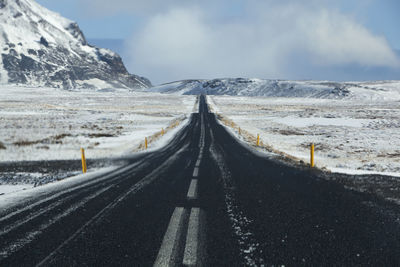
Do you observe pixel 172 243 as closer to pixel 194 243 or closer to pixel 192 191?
pixel 194 243

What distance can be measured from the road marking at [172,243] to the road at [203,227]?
1 centimetres

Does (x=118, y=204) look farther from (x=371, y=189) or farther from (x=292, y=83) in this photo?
(x=292, y=83)

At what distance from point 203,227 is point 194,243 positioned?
552 millimetres

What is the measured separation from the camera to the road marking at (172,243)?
3.21 metres

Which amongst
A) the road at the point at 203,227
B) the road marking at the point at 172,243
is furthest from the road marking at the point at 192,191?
the road marking at the point at 172,243

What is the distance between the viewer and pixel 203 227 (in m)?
4.18

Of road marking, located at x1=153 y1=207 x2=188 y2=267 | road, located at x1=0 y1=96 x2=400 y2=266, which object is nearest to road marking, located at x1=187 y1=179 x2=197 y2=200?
road, located at x1=0 y1=96 x2=400 y2=266

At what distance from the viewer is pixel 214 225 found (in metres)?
4.26

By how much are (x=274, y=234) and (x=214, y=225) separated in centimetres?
94

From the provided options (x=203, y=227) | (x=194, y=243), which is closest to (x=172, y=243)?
(x=194, y=243)

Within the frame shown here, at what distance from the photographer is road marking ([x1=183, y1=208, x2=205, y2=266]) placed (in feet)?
10.5

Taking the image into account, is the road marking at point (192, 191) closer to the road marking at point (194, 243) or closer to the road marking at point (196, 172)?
the road marking at point (196, 172)

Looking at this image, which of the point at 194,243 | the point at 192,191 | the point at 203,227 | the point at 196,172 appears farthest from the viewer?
the point at 196,172

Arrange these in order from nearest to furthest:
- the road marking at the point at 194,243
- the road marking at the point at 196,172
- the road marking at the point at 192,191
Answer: the road marking at the point at 194,243
the road marking at the point at 192,191
the road marking at the point at 196,172
